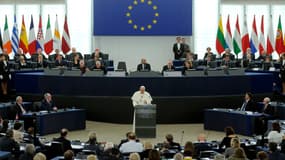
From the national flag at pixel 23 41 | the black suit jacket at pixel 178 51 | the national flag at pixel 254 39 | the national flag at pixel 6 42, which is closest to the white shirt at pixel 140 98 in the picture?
the black suit jacket at pixel 178 51

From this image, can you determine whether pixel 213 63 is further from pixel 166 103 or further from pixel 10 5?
pixel 10 5

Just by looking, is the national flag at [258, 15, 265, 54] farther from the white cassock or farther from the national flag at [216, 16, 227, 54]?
the white cassock

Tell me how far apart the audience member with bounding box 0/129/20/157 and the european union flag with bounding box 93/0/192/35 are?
19.4m

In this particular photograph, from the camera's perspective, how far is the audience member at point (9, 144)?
51.9ft

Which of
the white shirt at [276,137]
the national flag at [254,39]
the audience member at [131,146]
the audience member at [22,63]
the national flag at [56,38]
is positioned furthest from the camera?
the national flag at [56,38]

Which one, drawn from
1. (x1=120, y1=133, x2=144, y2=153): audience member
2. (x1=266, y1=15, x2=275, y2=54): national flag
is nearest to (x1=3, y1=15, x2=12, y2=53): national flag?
(x1=266, y1=15, x2=275, y2=54): national flag

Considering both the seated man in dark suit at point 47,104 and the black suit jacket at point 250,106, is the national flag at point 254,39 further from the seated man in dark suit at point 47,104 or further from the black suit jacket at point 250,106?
the seated man in dark suit at point 47,104

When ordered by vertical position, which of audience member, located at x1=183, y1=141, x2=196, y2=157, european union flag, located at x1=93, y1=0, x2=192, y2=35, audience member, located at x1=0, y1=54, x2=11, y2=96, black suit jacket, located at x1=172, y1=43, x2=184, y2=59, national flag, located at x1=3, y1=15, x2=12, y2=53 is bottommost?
audience member, located at x1=183, y1=141, x2=196, y2=157

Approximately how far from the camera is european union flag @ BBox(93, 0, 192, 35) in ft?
113

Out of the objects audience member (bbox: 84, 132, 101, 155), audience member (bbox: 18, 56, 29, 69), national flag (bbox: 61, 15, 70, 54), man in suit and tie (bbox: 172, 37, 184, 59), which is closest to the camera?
audience member (bbox: 84, 132, 101, 155)

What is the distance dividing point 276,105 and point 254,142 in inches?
216

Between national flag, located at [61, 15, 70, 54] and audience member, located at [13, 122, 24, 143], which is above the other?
national flag, located at [61, 15, 70, 54]

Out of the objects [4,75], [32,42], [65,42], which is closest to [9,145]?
[4,75]

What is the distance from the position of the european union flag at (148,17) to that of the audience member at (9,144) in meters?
19.4
